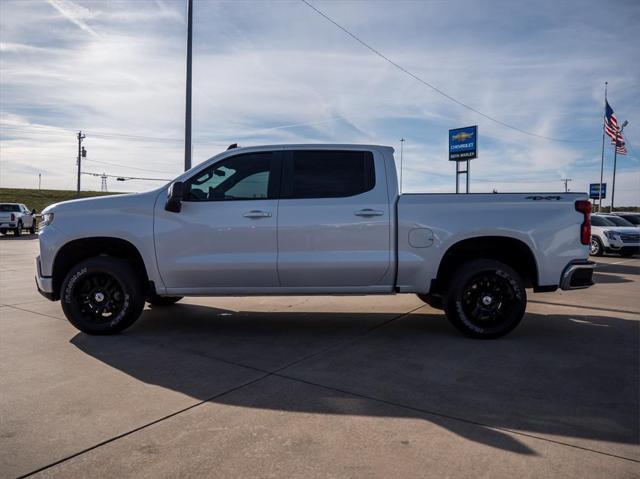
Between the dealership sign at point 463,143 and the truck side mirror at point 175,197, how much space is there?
73.7 ft

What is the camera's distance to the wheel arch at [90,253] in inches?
220

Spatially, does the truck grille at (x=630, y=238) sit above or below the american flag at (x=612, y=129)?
below

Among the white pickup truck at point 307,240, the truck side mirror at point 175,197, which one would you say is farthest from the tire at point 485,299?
the truck side mirror at point 175,197

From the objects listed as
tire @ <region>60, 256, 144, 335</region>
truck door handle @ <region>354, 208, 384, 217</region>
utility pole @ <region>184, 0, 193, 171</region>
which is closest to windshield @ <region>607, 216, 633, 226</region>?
utility pole @ <region>184, 0, 193, 171</region>

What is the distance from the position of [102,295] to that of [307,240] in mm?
2332

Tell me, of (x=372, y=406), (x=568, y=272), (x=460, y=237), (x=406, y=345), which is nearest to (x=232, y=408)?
(x=372, y=406)

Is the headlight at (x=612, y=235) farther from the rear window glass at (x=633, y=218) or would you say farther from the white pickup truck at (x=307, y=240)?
the white pickup truck at (x=307, y=240)

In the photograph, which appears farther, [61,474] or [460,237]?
[460,237]

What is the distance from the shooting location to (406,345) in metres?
5.14

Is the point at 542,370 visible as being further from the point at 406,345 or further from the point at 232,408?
the point at 232,408

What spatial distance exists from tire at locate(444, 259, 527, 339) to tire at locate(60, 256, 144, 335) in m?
3.39

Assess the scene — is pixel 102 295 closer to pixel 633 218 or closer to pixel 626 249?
pixel 626 249

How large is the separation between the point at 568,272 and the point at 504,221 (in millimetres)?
864

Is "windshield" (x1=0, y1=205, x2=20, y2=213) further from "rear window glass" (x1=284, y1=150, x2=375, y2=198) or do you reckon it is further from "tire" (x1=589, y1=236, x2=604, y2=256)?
"tire" (x1=589, y1=236, x2=604, y2=256)
